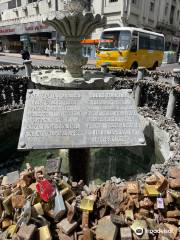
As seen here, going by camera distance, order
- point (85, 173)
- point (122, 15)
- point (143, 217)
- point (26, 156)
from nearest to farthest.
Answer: point (143, 217) < point (85, 173) < point (26, 156) < point (122, 15)

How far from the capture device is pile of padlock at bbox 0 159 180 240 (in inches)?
88.9

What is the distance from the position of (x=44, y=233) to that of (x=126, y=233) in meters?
0.74

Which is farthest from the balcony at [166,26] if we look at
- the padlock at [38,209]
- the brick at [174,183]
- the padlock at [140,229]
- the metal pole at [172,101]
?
the padlock at [38,209]

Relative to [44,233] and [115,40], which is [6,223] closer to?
[44,233]

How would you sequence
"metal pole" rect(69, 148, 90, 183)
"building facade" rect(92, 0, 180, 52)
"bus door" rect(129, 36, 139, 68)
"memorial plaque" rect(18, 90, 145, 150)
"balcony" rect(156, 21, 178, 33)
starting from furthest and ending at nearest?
"balcony" rect(156, 21, 178, 33) < "building facade" rect(92, 0, 180, 52) < "bus door" rect(129, 36, 139, 68) < "metal pole" rect(69, 148, 90, 183) < "memorial plaque" rect(18, 90, 145, 150)

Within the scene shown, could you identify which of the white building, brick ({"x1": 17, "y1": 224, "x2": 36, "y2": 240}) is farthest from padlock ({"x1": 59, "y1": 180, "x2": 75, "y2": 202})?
the white building

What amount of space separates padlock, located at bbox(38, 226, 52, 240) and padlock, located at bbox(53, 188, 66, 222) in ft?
0.45

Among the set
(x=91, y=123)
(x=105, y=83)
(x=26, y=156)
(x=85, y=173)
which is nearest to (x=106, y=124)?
(x=91, y=123)

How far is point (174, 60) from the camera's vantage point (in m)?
36.3

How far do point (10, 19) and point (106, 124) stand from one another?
48283 mm

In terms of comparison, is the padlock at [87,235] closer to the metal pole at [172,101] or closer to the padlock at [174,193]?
the padlock at [174,193]

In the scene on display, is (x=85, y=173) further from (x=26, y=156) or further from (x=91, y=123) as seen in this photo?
(x=26, y=156)

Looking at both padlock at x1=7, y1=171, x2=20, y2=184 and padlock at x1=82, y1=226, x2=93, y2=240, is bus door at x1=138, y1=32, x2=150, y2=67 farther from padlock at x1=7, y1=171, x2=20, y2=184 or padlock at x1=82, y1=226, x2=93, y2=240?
padlock at x1=82, y1=226, x2=93, y2=240

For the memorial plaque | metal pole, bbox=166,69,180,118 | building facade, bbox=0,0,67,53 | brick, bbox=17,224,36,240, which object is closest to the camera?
brick, bbox=17,224,36,240
